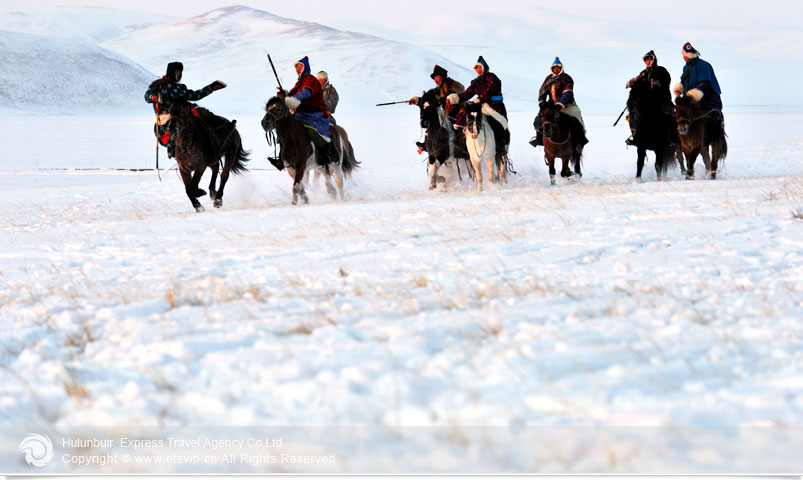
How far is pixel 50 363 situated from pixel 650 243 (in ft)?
15.1

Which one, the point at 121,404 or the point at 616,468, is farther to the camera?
the point at 121,404

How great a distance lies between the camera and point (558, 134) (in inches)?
523

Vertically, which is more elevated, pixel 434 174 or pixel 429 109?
pixel 429 109

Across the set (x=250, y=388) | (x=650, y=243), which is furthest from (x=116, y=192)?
(x=250, y=388)

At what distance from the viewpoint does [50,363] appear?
12.2 ft

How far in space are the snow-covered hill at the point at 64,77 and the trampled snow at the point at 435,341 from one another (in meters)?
97.9

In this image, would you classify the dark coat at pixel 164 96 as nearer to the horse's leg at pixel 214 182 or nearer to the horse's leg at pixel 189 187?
the horse's leg at pixel 189 187

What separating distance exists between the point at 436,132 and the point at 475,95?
108 cm

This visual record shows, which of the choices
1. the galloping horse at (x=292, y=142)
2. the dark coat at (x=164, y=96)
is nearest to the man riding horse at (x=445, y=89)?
the galloping horse at (x=292, y=142)

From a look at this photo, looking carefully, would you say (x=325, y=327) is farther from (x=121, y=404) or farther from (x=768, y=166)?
(x=768, y=166)

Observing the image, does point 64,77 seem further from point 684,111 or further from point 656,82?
point 684,111

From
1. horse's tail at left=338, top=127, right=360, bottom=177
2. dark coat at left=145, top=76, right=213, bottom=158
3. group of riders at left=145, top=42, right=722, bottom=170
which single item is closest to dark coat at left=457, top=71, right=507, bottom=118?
group of riders at left=145, top=42, right=722, bottom=170

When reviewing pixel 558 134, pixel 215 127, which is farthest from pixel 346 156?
pixel 558 134

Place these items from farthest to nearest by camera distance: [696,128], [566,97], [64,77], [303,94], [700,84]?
[64,77] → [566,97] → [700,84] → [696,128] → [303,94]
